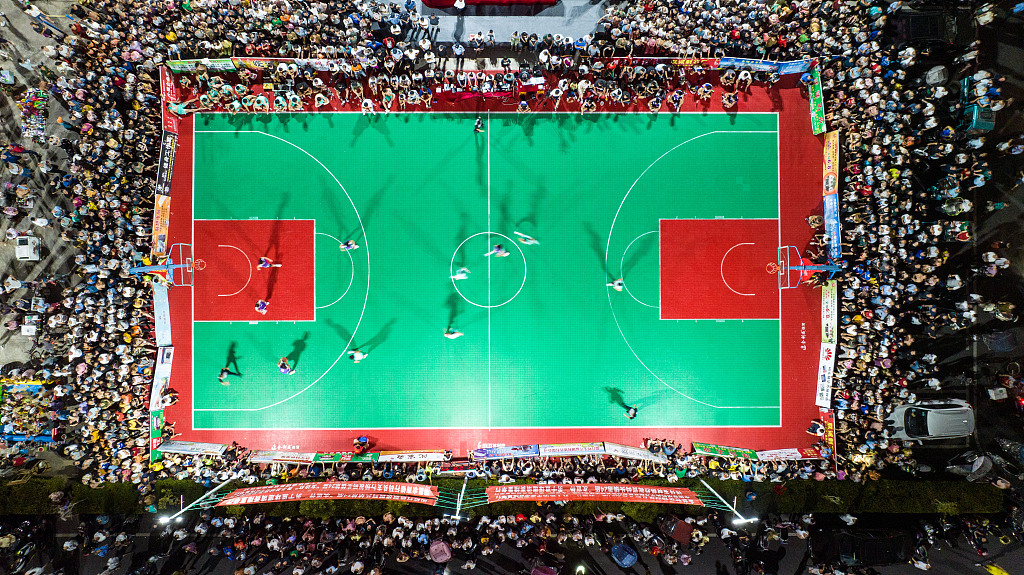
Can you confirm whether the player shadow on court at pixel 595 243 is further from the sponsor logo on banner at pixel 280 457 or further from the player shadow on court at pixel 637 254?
the sponsor logo on banner at pixel 280 457

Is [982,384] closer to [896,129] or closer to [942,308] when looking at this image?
[942,308]

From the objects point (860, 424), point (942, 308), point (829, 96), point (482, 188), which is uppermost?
point (829, 96)

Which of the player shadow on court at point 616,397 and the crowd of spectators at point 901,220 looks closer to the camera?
the crowd of spectators at point 901,220

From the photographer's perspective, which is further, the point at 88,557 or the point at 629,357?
the point at 629,357

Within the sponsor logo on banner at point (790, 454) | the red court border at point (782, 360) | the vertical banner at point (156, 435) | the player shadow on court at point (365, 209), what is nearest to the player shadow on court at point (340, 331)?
the player shadow on court at point (365, 209)

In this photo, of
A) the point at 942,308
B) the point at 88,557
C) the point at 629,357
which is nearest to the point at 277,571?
the point at 88,557

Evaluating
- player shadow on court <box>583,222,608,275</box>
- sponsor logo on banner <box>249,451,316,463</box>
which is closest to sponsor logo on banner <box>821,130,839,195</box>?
player shadow on court <box>583,222,608,275</box>

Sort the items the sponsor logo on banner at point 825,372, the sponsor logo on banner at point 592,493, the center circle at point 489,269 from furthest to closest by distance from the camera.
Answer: the center circle at point 489,269 < the sponsor logo on banner at point 825,372 < the sponsor logo on banner at point 592,493
